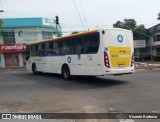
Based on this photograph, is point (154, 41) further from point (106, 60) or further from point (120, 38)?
point (106, 60)

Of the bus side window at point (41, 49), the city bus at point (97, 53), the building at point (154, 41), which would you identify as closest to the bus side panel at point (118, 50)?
the city bus at point (97, 53)

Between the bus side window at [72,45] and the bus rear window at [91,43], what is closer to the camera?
the bus rear window at [91,43]

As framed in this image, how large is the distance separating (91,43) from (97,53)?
0.78 metres

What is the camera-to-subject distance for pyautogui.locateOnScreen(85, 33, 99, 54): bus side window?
1491 centimetres

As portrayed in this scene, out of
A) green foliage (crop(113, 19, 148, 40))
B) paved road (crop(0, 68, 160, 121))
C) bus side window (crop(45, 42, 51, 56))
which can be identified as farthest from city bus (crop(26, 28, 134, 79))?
green foliage (crop(113, 19, 148, 40))

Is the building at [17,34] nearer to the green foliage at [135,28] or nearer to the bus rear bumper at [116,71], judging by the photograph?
the green foliage at [135,28]

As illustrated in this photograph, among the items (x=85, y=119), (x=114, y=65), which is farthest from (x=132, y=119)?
(x=114, y=65)

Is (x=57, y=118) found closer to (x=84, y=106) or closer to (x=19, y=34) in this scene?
(x=84, y=106)

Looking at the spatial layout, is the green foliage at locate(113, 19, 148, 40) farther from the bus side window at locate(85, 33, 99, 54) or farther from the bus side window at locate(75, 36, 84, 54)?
the bus side window at locate(85, 33, 99, 54)

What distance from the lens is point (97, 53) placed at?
14.8 m

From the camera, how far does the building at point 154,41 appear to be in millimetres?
55544

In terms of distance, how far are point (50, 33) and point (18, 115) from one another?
43.7m

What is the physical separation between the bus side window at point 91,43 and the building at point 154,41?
4076cm

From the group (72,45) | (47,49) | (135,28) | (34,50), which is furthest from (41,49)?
(135,28)
